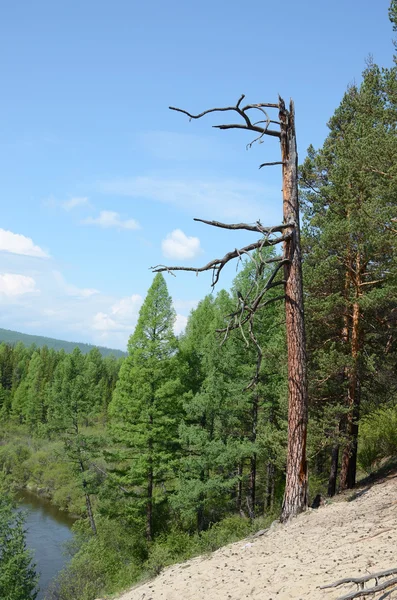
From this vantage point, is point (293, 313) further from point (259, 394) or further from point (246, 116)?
point (259, 394)

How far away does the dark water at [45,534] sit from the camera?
24973 mm

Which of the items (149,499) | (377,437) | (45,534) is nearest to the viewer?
(377,437)

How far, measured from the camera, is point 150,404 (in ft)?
70.3

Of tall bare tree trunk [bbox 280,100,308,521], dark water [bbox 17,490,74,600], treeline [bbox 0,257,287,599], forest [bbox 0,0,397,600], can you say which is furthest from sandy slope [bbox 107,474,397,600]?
dark water [bbox 17,490,74,600]

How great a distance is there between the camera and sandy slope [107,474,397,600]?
18.8 feet

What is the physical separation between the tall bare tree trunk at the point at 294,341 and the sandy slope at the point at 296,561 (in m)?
0.56

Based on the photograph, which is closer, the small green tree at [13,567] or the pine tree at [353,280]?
the pine tree at [353,280]

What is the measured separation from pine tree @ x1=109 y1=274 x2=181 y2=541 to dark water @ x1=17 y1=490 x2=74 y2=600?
15.9 ft

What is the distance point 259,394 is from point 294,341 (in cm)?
1256

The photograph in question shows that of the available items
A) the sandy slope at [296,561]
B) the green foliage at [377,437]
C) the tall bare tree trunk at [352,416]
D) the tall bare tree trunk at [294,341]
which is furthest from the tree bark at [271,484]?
the tall bare tree trunk at [294,341]

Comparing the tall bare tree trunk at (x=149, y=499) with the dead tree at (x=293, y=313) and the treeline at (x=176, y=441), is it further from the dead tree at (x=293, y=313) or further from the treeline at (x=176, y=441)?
the dead tree at (x=293, y=313)

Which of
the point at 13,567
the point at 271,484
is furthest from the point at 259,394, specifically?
the point at 13,567

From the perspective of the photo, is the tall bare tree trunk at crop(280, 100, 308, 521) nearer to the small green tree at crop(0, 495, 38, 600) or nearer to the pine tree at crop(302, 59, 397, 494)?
the pine tree at crop(302, 59, 397, 494)

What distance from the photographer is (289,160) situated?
8.38 m
